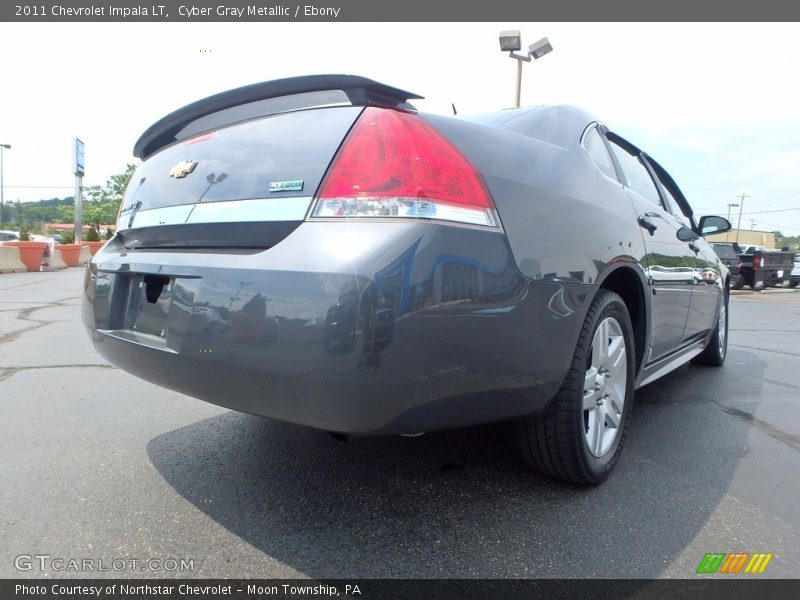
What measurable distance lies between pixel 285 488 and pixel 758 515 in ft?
5.75

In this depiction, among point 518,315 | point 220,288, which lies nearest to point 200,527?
point 220,288

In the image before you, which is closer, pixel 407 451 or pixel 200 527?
pixel 200 527

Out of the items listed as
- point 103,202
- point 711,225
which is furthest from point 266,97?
point 103,202

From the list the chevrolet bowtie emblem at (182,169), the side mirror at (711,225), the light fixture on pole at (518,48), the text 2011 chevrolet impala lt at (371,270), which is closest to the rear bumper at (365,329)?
the text 2011 chevrolet impala lt at (371,270)

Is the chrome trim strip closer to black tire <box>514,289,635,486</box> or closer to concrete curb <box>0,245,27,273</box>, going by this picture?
black tire <box>514,289,635,486</box>

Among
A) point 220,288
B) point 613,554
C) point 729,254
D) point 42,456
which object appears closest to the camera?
point 220,288

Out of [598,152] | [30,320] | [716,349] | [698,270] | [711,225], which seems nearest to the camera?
[598,152]

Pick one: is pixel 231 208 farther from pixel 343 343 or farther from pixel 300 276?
pixel 343 343

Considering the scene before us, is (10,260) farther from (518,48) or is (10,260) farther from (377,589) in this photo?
(377,589)

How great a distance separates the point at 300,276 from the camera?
144 cm

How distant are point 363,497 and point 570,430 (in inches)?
31.0

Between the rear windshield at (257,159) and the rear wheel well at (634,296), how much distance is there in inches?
52.8

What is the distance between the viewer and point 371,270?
1388 mm

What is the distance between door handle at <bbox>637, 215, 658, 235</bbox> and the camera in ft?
8.40
